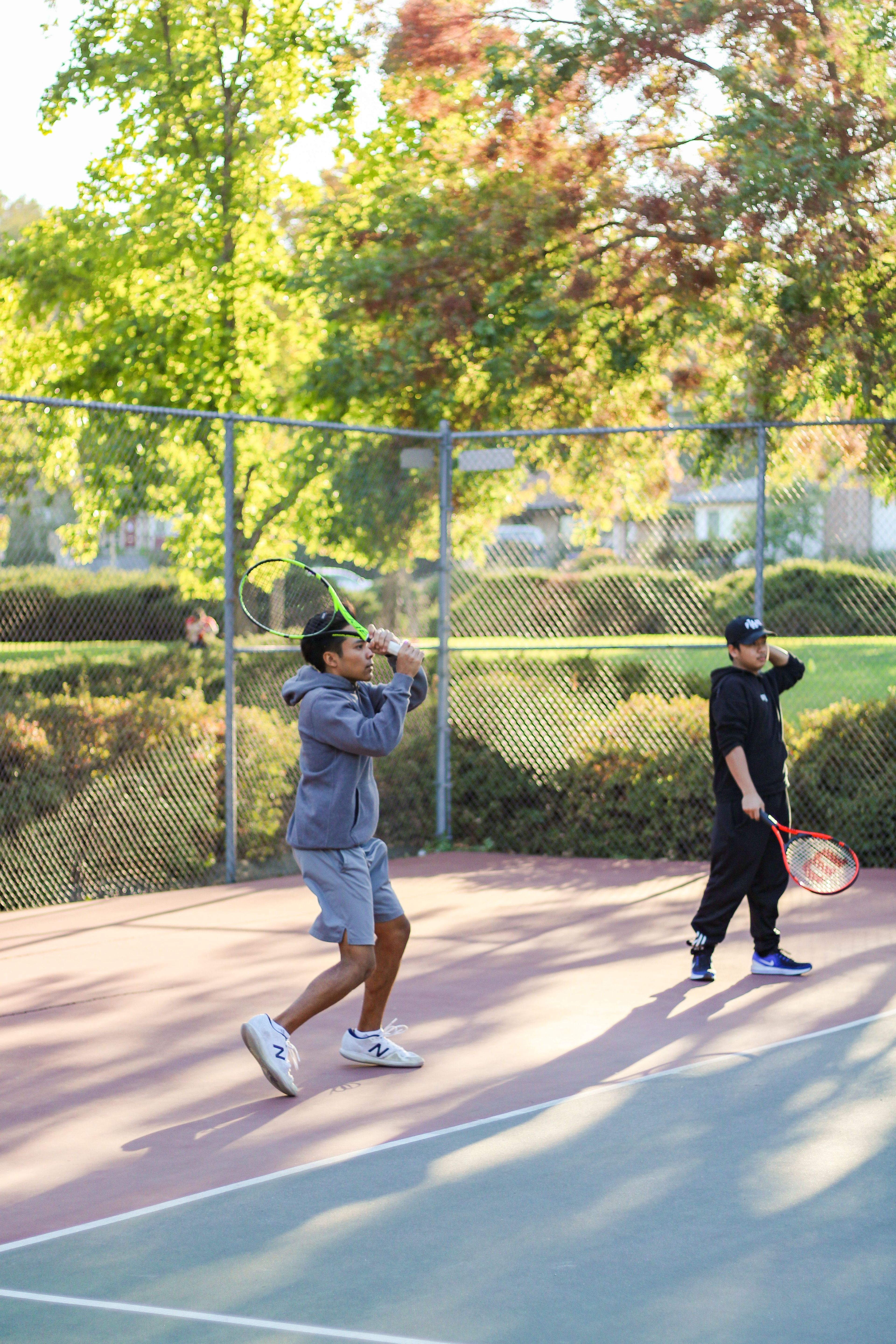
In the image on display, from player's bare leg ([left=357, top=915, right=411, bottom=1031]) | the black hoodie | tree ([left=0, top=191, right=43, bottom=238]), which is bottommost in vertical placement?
player's bare leg ([left=357, top=915, right=411, bottom=1031])

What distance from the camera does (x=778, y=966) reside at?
8289 mm

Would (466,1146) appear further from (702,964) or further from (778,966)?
(778,966)

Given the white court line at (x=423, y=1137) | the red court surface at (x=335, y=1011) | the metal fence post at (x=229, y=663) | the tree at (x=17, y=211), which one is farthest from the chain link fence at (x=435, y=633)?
the tree at (x=17, y=211)

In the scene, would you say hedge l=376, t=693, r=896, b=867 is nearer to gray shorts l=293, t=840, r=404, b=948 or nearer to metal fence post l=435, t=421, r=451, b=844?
metal fence post l=435, t=421, r=451, b=844

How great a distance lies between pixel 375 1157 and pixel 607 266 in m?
9.88

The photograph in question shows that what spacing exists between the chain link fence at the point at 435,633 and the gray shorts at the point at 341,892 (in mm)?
4044

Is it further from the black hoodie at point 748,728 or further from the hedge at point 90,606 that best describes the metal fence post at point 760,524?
the hedge at point 90,606

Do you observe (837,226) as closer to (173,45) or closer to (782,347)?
(782,347)

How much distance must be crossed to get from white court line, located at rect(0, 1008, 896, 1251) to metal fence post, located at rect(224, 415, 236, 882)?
5.03 meters

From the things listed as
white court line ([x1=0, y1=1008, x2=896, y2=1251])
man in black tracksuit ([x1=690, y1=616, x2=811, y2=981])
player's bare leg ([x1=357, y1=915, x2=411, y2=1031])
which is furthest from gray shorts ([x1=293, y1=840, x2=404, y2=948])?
man in black tracksuit ([x1=690, y1=616, x2=811, y2=981])

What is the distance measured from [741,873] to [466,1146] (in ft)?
10.2

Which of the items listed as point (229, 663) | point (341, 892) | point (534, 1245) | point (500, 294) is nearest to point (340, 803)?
point (341, 892)

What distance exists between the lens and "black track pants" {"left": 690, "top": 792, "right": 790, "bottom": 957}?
820 centimetres

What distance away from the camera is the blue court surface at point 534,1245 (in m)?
4.02
